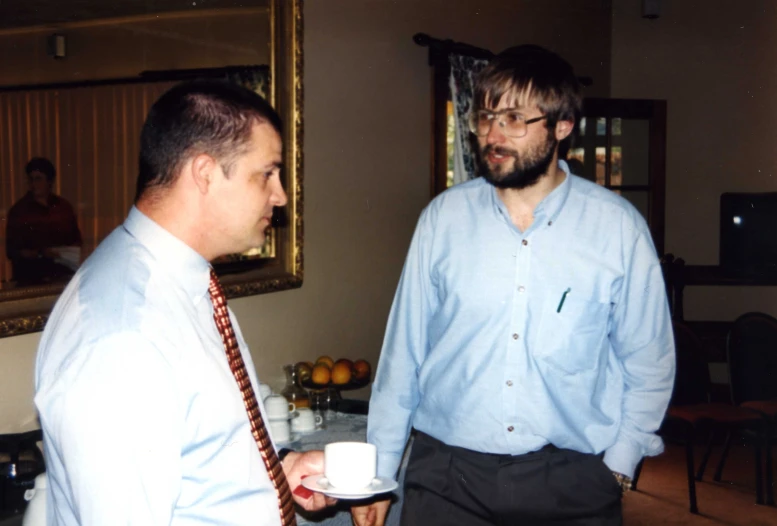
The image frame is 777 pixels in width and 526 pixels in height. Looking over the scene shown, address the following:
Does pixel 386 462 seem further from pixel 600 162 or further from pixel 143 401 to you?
pixel 600 162

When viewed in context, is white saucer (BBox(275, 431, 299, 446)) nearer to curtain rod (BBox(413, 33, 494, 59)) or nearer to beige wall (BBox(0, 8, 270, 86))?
beige wall (BBox(0, 8, 270, 86))

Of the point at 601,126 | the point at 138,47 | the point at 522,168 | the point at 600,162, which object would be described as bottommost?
the point at 522,168

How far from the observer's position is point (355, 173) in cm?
362

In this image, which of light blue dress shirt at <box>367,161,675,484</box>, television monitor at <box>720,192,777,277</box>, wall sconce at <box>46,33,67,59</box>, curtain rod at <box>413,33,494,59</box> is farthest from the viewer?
television monitor at <box>720,192,777,277</box>

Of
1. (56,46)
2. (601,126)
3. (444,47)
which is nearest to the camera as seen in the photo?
(56,46)

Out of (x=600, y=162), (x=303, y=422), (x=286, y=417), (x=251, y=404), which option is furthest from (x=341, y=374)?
(x=600, y=162)

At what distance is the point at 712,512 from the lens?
438 cm

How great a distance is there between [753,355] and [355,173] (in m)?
2.40

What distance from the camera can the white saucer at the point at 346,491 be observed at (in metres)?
1.45

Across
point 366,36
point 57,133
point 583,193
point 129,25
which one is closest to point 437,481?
point 583,193

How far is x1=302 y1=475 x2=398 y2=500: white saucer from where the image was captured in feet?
4.77

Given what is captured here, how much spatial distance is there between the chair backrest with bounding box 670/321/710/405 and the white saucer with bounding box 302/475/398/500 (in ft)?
12.0

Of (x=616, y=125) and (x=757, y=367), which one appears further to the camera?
(x=616, y=125)

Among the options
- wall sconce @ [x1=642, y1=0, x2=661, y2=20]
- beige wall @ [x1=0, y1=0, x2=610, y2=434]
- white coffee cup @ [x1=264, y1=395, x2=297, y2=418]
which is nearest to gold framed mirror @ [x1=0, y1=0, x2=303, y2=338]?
beige wall @ [x1=0, y1=0, x2=610, y2=434]
